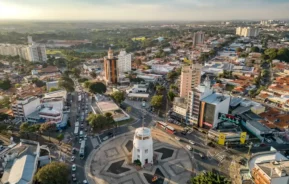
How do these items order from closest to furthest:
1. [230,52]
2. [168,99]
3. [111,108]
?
[111,108]
[168,99]
[230,52]

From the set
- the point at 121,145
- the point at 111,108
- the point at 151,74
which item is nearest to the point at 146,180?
the point at 121,145

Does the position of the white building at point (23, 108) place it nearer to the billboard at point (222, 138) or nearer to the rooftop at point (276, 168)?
the billboard at point (222, 138)

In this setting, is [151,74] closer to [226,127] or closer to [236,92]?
[236,92]

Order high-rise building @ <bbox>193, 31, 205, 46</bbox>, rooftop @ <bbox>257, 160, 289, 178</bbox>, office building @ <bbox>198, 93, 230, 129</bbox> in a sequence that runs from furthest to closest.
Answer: high-rise building @ <bbox>193, 31, 205, 46</bbox>, office building @ <bbox>198, 93, 230, 129</bbox>, rooftop @ <bbox>257, 160, 289, 178</bbox>

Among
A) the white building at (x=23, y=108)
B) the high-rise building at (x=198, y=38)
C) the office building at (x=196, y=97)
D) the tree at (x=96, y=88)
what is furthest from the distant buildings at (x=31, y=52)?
the high-rise building at (x=198, y=38)

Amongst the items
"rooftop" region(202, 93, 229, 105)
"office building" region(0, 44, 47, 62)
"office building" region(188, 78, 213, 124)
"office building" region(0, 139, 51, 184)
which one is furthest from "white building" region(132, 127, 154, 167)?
"office building" region(0, 44, 47, 62)

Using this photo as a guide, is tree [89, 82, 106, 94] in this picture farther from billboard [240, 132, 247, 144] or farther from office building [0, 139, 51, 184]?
billboard [240, 132, 247, 144]
